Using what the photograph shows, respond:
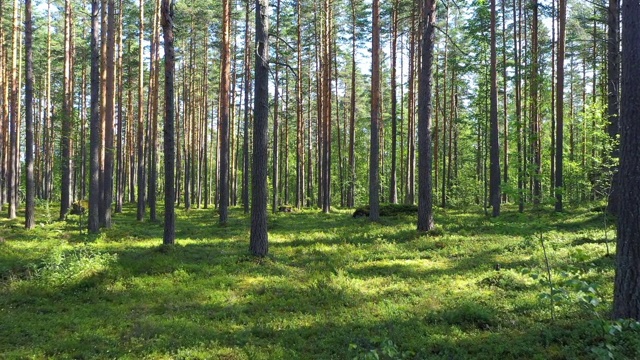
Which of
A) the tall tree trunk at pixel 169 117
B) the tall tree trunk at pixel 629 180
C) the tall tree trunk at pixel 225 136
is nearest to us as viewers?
the tall tree trunk at pixel 629 180

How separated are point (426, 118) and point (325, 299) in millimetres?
8078

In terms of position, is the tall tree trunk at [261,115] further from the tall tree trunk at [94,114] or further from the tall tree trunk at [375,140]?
the tall tree trunk at [94,114]

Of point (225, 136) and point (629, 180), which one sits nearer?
point (629, 180)

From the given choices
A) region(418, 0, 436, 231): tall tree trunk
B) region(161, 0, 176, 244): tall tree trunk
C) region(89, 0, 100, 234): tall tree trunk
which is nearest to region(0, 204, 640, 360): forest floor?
region(418, 0, 436, 231): tall tree trunk

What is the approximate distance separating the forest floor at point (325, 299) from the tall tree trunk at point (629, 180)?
0.52 metres

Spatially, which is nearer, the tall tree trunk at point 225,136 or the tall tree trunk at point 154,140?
the tall tree trunk at point 225,136

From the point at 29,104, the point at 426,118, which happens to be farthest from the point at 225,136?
the point at 426,118

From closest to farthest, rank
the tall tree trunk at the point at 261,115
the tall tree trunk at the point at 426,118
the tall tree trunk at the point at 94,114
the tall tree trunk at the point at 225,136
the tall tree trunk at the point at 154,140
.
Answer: the tall tree trunk at the point at 261,115 → the tall tree trunk at the point at 426,118 → the tall tree trunk at the point at 94,114 → the tall tree trunk at the point at 225,136 → the tall tree trunk at the point at 154,140

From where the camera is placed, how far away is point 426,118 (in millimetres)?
13562

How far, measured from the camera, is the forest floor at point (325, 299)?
5.58 metres

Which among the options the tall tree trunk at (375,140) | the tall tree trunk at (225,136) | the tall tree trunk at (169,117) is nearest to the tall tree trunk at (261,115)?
the tall tree trunk at (169,117)

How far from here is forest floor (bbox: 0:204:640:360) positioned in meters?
5.58

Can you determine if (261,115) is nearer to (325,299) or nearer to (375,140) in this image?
(325,299)

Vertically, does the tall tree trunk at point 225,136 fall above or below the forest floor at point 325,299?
above
